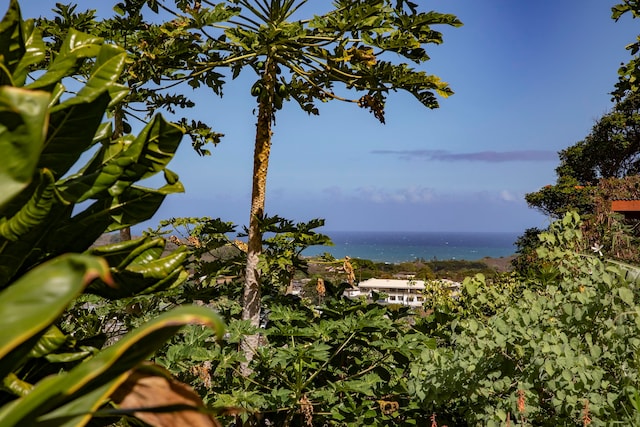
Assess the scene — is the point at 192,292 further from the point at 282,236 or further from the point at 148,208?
the point at 148,208

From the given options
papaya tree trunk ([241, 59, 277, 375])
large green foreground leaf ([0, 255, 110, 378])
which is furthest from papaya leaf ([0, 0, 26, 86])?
papaya tree trunk ([241, 59, 277, 375])

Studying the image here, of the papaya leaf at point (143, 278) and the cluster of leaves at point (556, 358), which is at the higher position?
the papaya leaf at point (143, 278)

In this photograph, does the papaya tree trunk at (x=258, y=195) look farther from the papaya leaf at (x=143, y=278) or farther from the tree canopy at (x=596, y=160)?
the tree canopy at (x=596, y=160)

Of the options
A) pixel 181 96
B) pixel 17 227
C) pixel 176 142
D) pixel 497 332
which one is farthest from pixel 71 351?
pixel 181 96

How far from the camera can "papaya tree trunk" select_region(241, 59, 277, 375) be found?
3.97 meters

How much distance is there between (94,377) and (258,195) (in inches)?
132

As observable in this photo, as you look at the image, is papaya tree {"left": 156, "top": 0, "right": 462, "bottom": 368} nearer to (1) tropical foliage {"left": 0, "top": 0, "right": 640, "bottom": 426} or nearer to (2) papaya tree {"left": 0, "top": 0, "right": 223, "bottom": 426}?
(1) tropical foliage {"left": 0, "top": 0, "right": 640, "bottom": 426}

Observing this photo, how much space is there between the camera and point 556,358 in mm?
2307

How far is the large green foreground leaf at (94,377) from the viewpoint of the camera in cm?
69

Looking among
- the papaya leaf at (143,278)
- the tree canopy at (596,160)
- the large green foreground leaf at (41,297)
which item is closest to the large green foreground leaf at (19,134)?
the large green foreground leaf at (41,297)

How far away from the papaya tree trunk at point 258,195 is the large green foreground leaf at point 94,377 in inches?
124

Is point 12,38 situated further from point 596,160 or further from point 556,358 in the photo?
point 596,160

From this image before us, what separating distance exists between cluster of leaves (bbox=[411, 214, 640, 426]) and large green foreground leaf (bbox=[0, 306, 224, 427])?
6.51ft

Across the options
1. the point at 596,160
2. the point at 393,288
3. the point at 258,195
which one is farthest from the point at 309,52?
the point at 393,288
